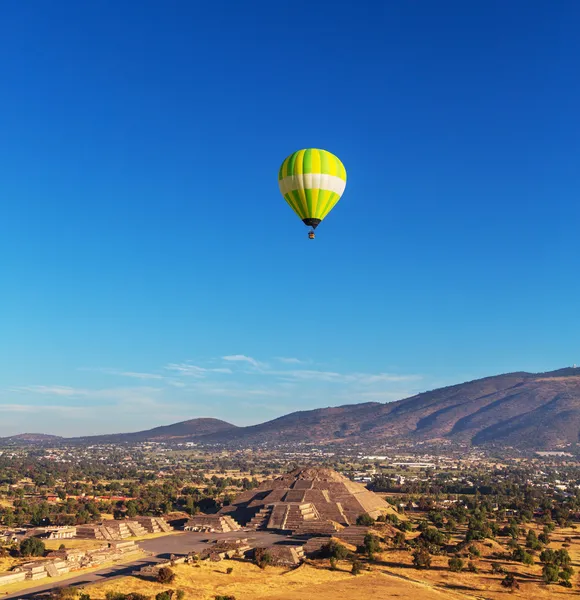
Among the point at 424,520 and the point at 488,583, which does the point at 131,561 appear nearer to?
the point at 488,583

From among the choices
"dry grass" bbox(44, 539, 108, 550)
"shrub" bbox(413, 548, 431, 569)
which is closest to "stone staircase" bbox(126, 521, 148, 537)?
"dry grass" bbox(44, 539, 108, 550)

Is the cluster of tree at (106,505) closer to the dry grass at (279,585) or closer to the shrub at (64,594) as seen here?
the dry grass at (279,585)

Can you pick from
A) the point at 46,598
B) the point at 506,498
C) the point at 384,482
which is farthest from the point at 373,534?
the point at 384,482

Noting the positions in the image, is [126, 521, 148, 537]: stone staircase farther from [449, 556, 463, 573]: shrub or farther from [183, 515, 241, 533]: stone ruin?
[449, 556, 463, 573]: shrub

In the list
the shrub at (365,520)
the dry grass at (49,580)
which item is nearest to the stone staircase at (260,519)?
the shrub at (365,520)

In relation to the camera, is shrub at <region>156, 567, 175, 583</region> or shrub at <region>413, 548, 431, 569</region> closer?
shrub at <region>156, 567, 175, 583</region>

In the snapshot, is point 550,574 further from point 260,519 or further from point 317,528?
point 260,519

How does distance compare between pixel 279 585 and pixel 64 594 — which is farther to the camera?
pixel 279 585

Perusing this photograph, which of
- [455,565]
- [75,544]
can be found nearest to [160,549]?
[75,544]
